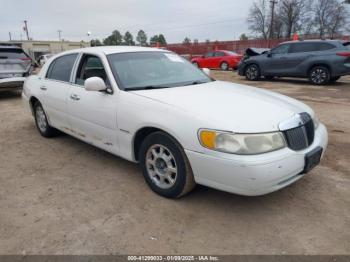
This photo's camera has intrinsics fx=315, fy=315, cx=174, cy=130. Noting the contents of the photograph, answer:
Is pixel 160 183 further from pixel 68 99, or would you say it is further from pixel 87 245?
pixel 68 99

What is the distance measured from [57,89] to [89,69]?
722mm

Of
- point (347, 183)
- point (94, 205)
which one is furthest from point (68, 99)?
point (347, 183)

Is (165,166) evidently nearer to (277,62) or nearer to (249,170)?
(249,170)

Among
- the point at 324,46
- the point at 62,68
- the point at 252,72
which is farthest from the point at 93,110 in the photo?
the point at 252,72

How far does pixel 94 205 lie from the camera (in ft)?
10.5

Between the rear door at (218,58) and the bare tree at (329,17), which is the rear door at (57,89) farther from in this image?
the bare tree at (329,17)

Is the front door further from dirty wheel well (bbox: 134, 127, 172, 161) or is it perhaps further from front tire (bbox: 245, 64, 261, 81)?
front tire (bbox: 245, 64, 261, 81)

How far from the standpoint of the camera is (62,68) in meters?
4.73

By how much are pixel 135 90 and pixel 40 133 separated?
9.71 ft

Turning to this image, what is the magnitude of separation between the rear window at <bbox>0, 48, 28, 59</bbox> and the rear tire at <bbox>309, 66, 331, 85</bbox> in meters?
10.0

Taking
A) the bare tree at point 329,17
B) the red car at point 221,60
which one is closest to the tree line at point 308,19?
the bare tree at point 329,17

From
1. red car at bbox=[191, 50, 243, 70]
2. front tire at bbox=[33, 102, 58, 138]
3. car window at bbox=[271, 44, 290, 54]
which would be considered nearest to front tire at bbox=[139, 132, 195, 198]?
front tire at bbox=[33, 102, 58, 138]

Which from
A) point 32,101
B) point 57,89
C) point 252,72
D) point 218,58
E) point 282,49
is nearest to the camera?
point 57,89

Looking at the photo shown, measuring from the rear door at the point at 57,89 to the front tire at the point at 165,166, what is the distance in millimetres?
1726
